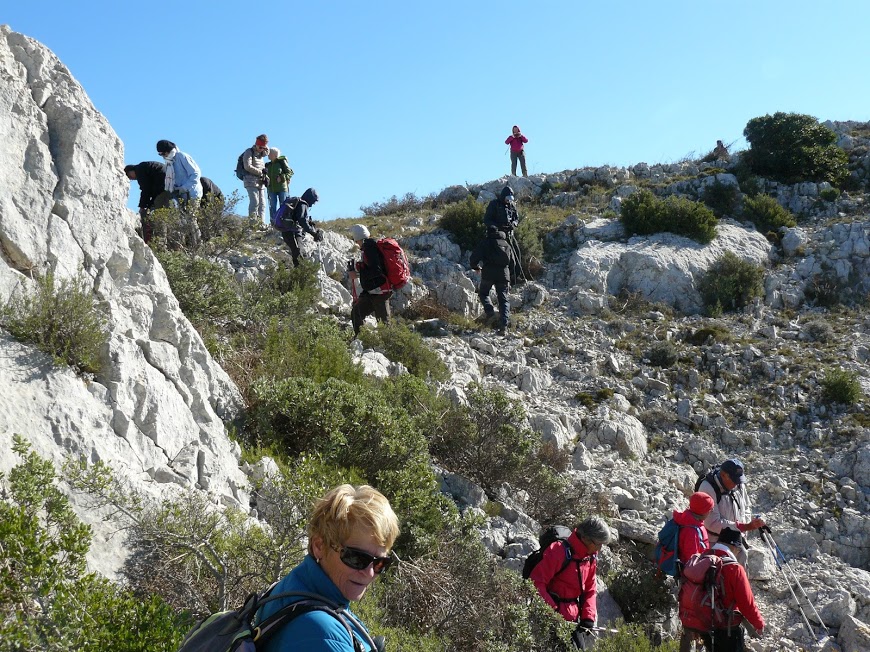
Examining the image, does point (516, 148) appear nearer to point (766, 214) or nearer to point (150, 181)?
point (766, 214)

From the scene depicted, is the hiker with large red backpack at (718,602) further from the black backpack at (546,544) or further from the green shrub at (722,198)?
the green shrub at (722,198)

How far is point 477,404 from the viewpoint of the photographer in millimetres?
8250

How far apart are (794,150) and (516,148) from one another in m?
7.60

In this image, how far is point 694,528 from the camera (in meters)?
6.14

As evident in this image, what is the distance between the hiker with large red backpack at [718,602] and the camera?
5.18 metres

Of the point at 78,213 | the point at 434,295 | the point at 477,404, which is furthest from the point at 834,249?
the point at 78,213

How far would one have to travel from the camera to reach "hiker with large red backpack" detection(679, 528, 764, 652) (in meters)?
5.18

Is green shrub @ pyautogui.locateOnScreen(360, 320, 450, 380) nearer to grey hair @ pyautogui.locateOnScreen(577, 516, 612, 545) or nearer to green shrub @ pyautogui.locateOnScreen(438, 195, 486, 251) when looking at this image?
grey hair @ pyautogui.locateOnScreen(577, 516, 612, 545)

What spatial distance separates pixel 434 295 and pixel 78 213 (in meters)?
7.98

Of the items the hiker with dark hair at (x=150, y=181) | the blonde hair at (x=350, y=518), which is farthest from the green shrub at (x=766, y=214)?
the blonde hair at (x=350, y=518)

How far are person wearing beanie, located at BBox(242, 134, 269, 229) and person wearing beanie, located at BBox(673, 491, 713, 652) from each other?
10.4 metres

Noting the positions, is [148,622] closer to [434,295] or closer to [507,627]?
[507,627]

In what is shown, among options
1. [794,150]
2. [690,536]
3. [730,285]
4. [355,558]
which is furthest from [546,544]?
[794,150]

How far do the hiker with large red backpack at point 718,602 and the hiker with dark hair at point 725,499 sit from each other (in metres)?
1.07
